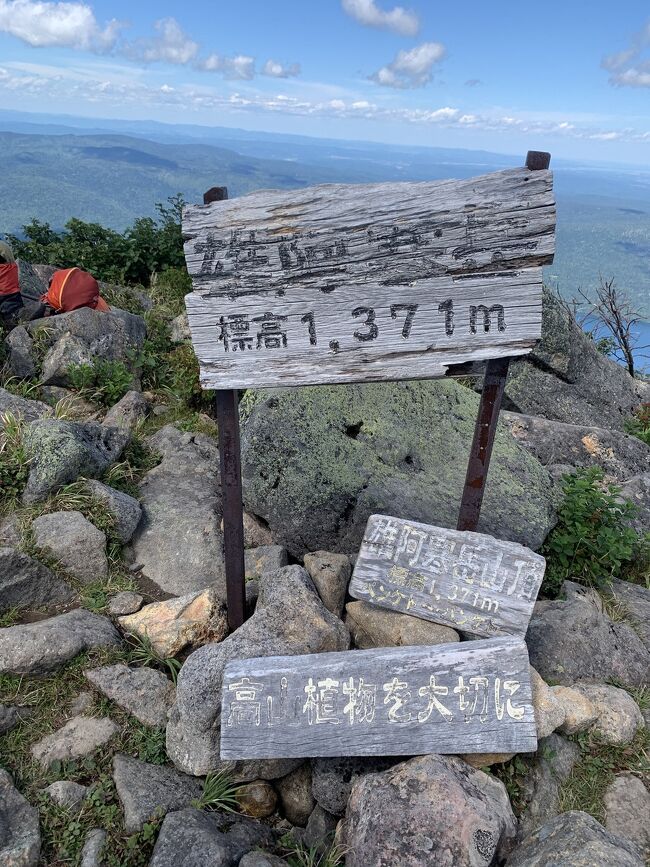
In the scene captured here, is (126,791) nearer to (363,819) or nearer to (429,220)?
(363,819)

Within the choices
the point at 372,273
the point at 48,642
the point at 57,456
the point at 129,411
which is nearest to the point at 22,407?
the point at 129,411

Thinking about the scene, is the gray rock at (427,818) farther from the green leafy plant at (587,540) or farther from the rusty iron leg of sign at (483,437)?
the green leafy plant at (587,540)

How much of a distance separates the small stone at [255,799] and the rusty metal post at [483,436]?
2.38 metres

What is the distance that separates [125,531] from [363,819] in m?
3.53

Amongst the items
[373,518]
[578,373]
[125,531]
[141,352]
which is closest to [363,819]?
[373,518]

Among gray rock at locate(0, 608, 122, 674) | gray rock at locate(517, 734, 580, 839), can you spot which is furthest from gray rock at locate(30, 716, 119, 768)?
gray rock at locate(517, 734, 580, 839)

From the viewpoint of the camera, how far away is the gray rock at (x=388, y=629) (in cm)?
430

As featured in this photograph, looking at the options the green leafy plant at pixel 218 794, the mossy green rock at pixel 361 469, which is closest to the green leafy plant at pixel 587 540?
the mossy green rock at pixel 361 469

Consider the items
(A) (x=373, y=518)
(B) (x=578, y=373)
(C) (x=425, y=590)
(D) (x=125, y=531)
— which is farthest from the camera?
(B) (x=578, y=373)

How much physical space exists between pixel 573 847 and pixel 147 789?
2509 millimetres

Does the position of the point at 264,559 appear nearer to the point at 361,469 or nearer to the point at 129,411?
the point at 361,469

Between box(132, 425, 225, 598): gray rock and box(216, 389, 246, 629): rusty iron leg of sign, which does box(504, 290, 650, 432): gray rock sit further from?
box(216, 389, 246, 629): rusty iron leg of sign

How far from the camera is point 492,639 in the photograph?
13.0ft

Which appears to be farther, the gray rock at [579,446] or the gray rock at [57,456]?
the gray rock at [579,446]
